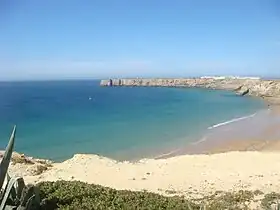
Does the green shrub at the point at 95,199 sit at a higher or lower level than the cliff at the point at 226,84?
higher

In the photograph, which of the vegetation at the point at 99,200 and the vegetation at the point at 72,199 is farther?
the vegetation at the point at 99,200

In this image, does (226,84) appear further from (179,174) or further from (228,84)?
(179,174)

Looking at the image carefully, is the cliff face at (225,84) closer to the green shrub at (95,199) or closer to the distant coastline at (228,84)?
the distant coastline at (228,84)

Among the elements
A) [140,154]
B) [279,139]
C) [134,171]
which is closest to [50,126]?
[140,154]

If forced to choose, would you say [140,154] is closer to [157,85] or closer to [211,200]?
[211,200]

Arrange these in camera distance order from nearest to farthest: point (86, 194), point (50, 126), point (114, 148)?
point (86, 194), point (114, 148), point (50, 126)

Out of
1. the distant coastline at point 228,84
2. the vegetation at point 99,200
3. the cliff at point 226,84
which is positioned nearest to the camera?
the vegetation at point 99,200

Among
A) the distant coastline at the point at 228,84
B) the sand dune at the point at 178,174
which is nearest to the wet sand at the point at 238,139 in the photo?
the sand dune at the point at 178,174
